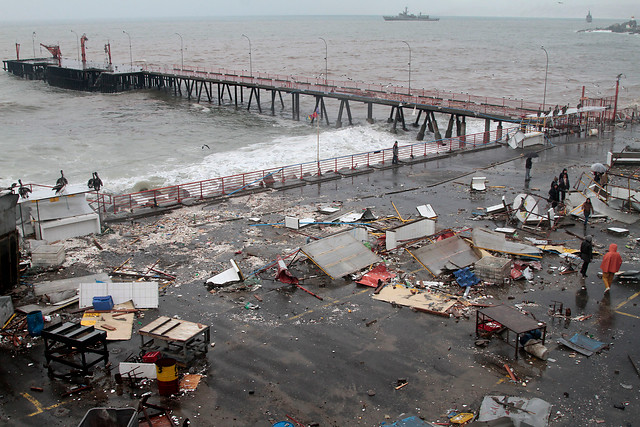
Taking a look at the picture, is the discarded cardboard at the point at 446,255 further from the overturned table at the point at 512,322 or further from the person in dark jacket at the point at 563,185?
the person in dark jacket at the point at 563,185

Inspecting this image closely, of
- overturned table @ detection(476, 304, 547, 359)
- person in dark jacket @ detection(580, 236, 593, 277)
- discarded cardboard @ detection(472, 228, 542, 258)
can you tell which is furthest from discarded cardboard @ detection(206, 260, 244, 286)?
person in dark jacket @ detection(580, 236, 593, 277)

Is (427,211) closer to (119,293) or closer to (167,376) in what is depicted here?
(119,293)

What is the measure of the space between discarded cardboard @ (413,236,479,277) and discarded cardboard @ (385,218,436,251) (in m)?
1.35

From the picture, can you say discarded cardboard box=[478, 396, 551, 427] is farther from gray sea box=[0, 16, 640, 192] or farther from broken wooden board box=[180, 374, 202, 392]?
gray sea box=[0, 16, 640, 192]

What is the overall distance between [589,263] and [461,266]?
3873 mm

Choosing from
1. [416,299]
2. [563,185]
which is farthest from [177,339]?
[563,185]

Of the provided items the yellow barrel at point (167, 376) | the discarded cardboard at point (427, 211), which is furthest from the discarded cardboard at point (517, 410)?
the discarded cardboard at point (427, 211)

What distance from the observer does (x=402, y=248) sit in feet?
59.1

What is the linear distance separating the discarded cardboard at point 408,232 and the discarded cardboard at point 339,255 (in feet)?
3.52

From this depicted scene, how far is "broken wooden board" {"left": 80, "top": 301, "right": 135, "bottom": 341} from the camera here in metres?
12.8

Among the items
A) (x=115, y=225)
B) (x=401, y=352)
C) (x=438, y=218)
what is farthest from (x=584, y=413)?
(x=115, y=225)

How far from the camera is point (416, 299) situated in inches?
571

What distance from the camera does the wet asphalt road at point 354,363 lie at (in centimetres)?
1030

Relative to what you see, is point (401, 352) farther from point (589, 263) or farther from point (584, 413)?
point (589, 263)
